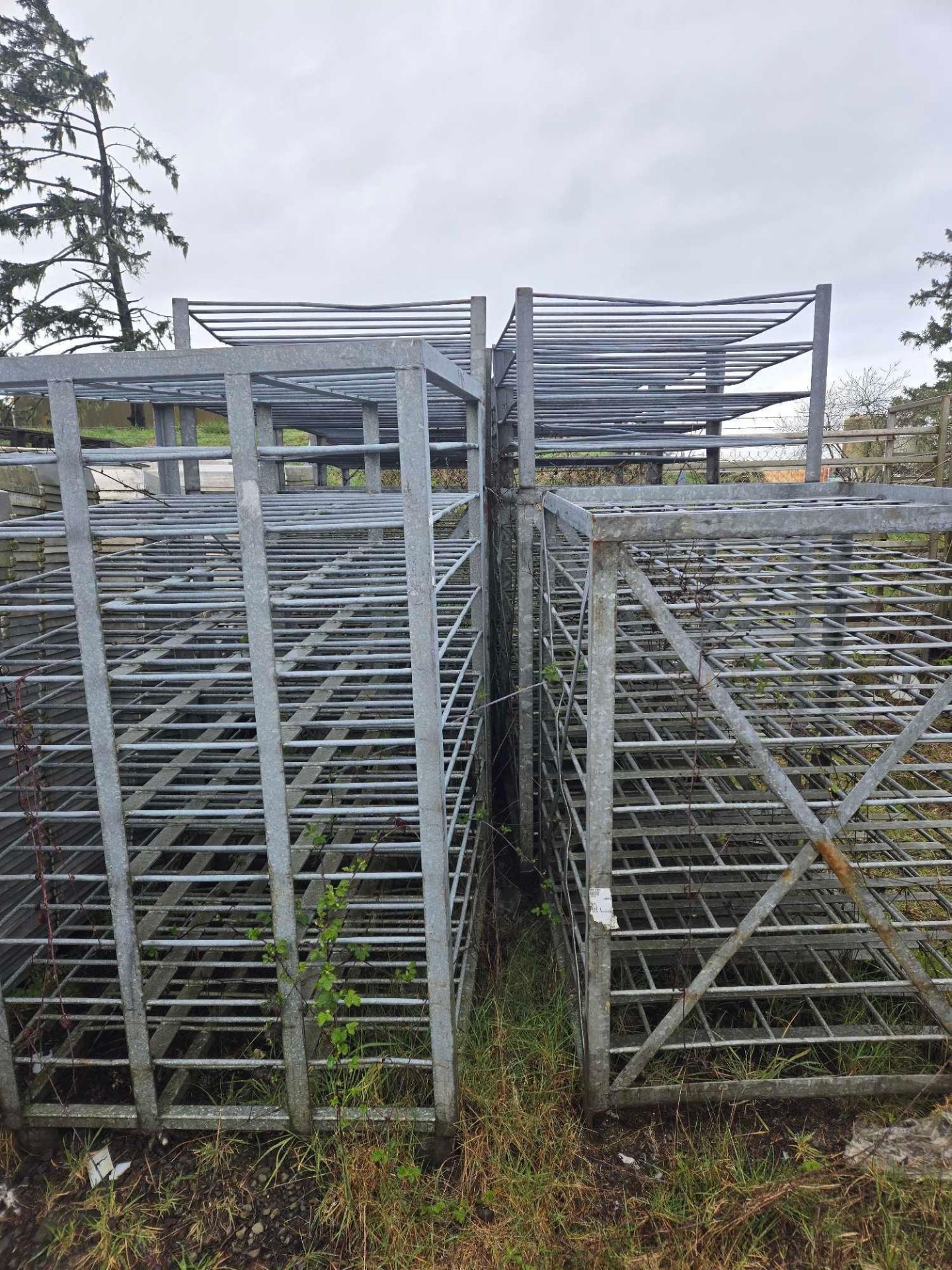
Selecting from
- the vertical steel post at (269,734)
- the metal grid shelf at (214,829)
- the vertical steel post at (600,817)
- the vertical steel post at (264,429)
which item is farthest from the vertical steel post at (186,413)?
the vertical steel post at (600,817)

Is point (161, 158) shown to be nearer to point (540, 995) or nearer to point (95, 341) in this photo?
point (95, 341)

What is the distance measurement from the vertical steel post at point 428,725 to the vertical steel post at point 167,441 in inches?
99.5

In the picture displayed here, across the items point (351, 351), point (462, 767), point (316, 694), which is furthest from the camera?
point (462, 767)

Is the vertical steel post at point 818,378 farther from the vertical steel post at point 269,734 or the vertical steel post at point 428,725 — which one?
the vertical steel post at point 269,734

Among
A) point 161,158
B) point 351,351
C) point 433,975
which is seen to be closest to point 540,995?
point 433,975

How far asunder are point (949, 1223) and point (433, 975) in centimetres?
183

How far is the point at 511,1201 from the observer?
265cm

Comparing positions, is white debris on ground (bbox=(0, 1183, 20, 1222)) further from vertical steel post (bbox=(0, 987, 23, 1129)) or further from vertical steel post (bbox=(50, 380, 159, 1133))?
vertical steel post (bbox=(50, 380, 159, 1133))

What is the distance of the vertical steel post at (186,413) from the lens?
473cm

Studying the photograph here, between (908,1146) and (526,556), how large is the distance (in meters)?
3.20

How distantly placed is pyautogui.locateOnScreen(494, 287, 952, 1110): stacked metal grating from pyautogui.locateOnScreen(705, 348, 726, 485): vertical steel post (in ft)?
0.14

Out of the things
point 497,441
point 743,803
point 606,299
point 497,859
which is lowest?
point 497,859

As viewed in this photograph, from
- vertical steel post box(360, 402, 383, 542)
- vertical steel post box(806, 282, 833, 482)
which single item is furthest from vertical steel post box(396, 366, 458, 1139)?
vertical steel post box(806, 282, 833, 482)

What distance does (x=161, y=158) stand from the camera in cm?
1527
